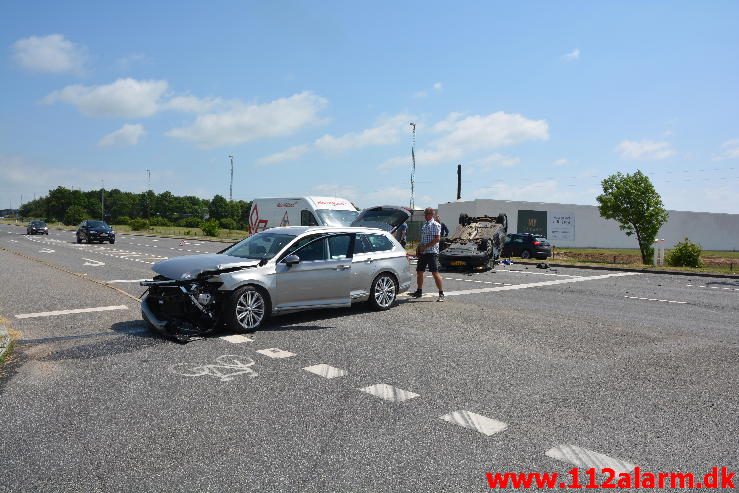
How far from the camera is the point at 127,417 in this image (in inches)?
175

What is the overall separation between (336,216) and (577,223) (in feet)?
86.6

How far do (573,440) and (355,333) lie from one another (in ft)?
13.9

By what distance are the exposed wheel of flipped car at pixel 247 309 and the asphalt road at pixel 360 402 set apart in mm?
356

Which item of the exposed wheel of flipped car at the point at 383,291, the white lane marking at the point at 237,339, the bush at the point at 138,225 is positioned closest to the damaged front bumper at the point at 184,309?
the white lane marking at the point at 237,339

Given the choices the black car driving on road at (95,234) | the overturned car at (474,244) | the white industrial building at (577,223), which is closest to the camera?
the overturned car at (474,244)

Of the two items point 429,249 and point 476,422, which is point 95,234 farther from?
point 476,422

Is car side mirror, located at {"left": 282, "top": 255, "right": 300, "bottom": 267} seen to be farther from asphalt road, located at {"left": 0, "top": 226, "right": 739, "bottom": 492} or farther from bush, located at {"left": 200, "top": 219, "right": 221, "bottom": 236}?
bush, located at {"left": 200, "top": 219, "right": 221, "bottom": 236}

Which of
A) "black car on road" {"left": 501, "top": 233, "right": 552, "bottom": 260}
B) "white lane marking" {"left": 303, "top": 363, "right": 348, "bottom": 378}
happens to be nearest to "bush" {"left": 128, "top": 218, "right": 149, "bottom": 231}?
"black car on road" {"left": 501, "top": 233, "right": 552, "bottom": 260}

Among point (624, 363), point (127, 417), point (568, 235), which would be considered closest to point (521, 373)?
point (624, 363)

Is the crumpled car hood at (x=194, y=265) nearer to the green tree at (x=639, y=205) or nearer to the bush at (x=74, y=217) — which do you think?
the green tree at (x=639, y=205)

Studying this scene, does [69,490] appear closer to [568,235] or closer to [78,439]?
[78,439]

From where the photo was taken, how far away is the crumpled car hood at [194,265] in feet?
24.9

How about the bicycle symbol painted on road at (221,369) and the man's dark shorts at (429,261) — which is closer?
the bicycle symbol painted on road at (221,369)

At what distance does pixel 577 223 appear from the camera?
45.9 metres
